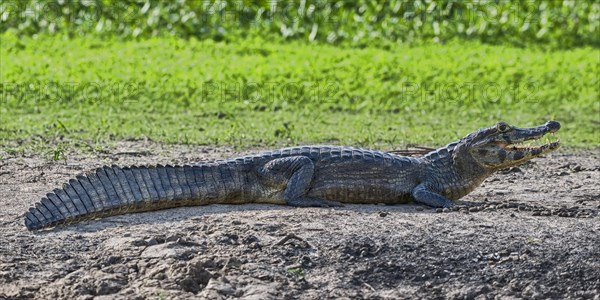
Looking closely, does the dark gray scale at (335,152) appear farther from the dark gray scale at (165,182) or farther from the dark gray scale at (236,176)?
the dark gray scale at (165,182)

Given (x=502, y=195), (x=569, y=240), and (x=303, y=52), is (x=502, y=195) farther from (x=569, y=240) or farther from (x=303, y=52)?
(x=303, y=52)

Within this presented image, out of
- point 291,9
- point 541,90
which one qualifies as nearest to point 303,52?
point 291,9

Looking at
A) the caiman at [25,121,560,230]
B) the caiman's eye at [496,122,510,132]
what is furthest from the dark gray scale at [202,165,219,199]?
the caiman's eye at [496,122,510,132]

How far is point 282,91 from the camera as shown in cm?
1250

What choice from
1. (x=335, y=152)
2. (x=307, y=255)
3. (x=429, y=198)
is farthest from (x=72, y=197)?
(x=429, y=198)

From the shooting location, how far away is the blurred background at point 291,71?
11.1m

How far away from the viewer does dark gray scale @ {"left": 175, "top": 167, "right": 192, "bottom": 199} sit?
7.14 m

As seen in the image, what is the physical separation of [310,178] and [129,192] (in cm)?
122

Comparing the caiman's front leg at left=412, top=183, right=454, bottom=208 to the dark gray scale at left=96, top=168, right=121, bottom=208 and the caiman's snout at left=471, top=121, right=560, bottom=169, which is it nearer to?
the caiman's snout at left=471, top=121, right=560, bottom=169

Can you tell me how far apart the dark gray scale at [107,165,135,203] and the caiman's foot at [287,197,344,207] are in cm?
107

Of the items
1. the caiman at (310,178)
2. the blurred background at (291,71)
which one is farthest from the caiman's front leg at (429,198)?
the blurred background at (291,71)

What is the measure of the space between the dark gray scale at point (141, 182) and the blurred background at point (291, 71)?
2.63 m

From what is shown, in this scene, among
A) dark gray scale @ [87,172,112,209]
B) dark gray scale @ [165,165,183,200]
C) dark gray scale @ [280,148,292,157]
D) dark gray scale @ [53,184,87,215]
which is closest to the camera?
dark gray scale @ [53,184,87,215]

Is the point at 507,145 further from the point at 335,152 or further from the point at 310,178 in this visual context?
the point at 310,178
